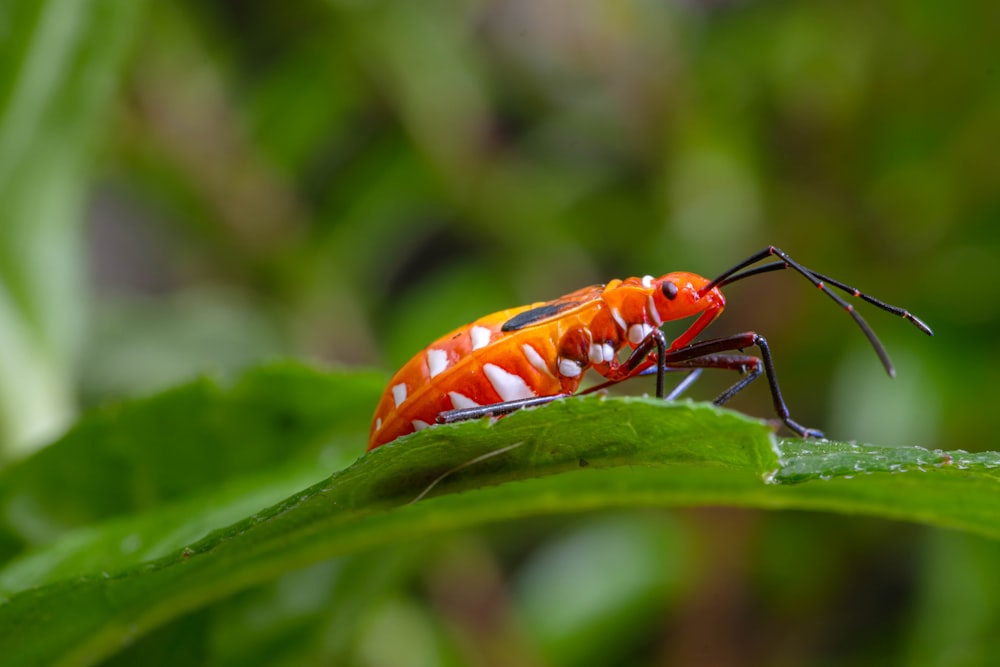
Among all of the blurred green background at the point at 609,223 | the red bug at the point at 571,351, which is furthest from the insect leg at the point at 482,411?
the blurred green background at the point at 609,223

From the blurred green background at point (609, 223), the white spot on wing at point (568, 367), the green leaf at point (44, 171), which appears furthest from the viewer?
the blurred green background at point (609, 223)

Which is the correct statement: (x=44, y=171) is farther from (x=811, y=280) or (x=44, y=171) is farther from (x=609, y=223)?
(x=609, y=223)

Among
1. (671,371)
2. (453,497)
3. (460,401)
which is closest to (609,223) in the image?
(671,371)

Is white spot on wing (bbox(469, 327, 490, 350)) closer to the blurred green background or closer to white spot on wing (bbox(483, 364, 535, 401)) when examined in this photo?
white spot on wing (bbox(483, 364, 535, 401))

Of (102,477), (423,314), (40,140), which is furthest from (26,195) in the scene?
(423,314)

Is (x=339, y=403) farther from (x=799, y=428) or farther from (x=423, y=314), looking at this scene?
(x=423, y=314)

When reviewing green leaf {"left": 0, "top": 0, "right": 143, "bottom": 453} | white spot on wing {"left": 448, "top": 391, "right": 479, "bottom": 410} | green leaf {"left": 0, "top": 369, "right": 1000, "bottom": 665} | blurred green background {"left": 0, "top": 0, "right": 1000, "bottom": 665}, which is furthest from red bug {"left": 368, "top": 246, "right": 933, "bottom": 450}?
blurred green background {"left": 0, "top": 0, "right": 1000, "bottom": 665}

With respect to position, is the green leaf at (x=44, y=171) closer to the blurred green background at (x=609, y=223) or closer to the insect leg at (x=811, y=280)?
the blurred green background at (x=609, y=223)
